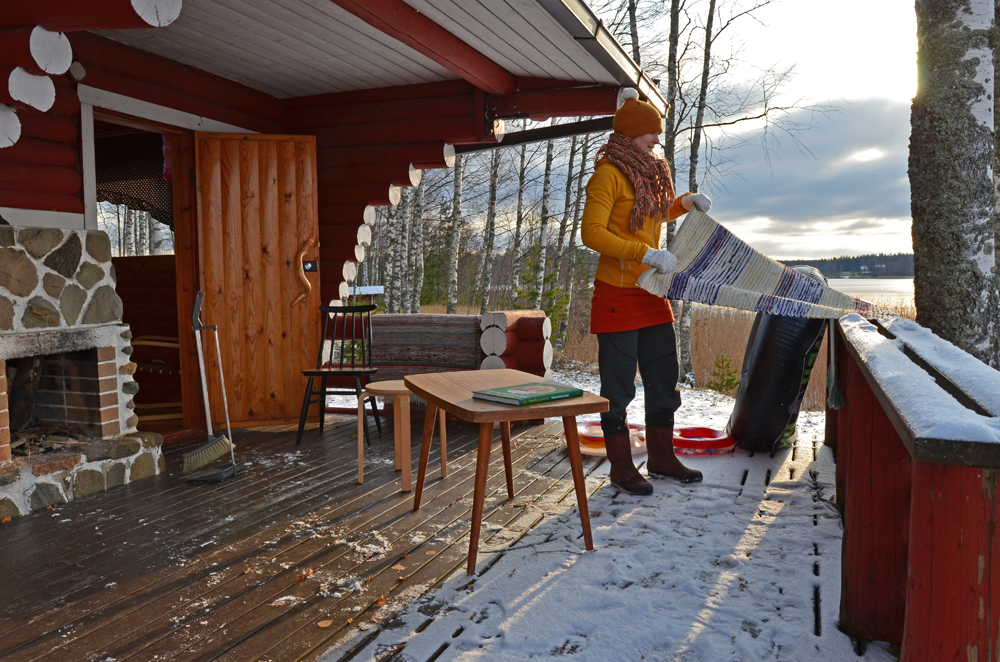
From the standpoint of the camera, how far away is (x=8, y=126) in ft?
10.6

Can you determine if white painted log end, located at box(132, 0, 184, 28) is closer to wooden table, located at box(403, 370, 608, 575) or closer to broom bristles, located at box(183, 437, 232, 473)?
wooden table, located at box(403, 370, 608, 575)

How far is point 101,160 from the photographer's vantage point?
280 inches

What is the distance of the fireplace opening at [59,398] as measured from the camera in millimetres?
4004

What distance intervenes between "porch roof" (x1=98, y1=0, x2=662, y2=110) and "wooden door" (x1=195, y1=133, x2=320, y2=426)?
612 mm

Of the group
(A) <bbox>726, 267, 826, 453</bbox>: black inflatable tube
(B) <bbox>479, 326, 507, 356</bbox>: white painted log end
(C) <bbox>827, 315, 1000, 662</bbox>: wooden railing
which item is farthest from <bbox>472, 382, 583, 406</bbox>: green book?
A: (B) <bbox>479, 326, 507, 356</bbox>: white painted log end

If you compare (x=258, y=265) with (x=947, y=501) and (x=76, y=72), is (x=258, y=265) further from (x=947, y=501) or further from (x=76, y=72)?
(x=947, y=501)

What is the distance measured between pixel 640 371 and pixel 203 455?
241 centimetres

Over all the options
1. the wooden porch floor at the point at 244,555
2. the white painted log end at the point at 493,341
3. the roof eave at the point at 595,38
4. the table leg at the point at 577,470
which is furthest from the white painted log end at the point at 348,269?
the table leg at the point at 577,470

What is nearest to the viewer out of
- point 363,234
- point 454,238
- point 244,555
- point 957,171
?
point 244,555

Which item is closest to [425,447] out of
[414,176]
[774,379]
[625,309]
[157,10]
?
[625,309]

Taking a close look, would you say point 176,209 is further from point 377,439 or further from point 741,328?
point 741,328

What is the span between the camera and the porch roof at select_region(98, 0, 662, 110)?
398 centimetres

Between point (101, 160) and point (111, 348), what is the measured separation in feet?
13.0

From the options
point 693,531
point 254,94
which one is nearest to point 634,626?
point 693,531
